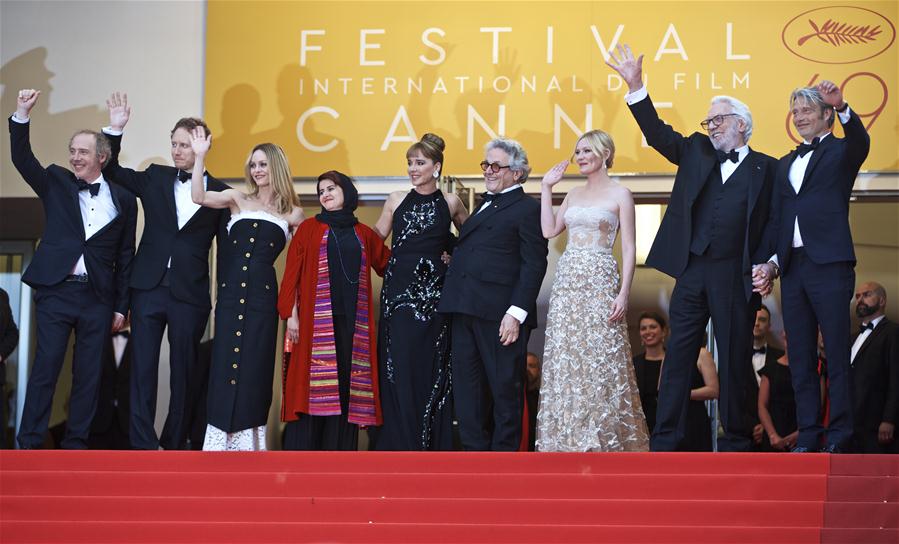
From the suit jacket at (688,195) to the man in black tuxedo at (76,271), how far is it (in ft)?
8.65

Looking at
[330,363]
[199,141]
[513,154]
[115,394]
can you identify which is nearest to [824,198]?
[513,154]

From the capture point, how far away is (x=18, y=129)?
6336 millimetres

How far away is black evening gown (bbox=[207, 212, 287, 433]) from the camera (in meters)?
6.01

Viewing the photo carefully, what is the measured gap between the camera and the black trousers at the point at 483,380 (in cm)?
584

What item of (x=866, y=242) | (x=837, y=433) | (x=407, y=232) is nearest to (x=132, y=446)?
(x=407, y=232)

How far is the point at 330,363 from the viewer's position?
6.11m

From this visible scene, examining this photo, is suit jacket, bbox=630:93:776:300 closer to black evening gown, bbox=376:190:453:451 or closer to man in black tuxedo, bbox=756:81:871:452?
man in black tuxedo, bbox=756:81:871:452

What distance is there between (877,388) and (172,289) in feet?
12.7

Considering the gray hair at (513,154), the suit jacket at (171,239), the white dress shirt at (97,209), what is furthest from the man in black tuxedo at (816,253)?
the white dress shirt at (97,209)

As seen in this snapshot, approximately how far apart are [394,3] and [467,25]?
51cm

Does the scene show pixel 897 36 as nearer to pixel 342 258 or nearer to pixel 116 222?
pixel 342 258

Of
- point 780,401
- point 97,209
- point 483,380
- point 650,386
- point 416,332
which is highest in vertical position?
point 97,209

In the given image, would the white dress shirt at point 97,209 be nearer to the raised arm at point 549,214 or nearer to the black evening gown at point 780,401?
the raised arm at point 549,214

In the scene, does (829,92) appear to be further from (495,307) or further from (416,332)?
(416,332)
